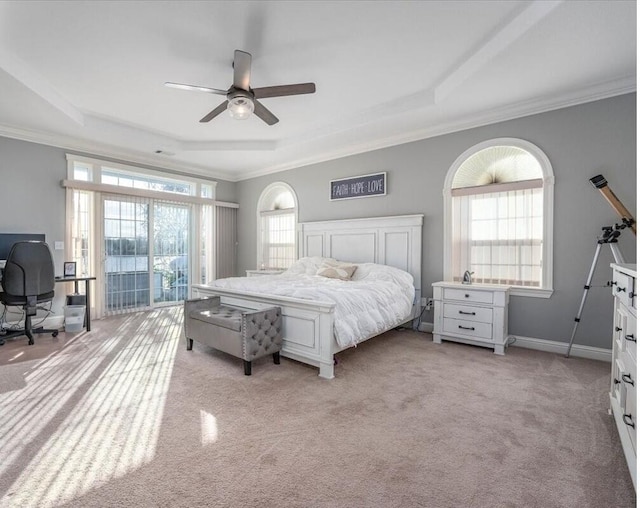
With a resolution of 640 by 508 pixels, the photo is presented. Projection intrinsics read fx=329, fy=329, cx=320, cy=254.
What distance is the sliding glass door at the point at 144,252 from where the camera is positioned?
5.24m

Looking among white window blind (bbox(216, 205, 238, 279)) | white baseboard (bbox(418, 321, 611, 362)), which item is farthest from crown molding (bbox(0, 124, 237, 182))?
white baseboard (bbox(418, 321, 611, 362))

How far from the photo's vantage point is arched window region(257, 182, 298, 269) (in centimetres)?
614

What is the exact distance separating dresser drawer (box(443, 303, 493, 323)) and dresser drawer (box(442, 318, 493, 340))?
4 centimetres

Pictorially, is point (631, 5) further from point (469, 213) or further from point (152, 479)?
point (152, 479)

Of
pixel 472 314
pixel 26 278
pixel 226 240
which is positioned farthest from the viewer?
pixel 226 240

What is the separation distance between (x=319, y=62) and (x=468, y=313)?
299cm

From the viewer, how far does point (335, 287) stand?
3482 millimetres

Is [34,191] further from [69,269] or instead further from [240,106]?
[240,106]

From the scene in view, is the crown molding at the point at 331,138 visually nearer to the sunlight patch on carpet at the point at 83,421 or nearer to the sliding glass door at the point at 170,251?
the sliding glass door at the point at 170,251

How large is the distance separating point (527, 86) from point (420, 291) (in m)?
2.54

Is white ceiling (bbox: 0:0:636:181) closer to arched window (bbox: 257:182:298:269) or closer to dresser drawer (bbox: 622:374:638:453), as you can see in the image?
arched window (bbox: 257:182:298:269)

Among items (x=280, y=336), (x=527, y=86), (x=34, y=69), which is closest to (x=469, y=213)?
(x=527, y=86)

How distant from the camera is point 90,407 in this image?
7.47 feet

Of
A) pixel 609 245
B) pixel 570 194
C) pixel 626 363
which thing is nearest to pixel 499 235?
pixel 570 194
